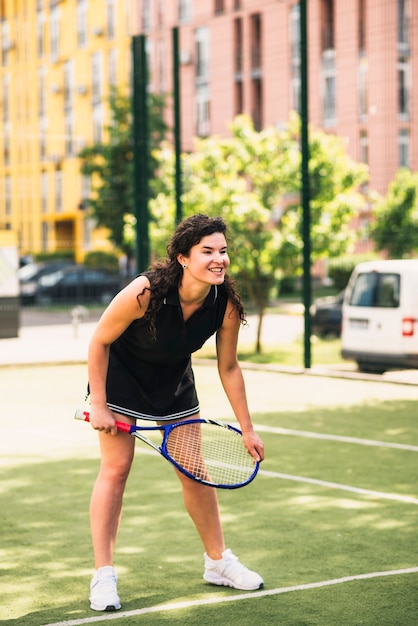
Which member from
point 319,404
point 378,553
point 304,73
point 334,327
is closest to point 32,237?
point 334,327

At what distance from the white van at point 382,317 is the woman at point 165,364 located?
10471mm

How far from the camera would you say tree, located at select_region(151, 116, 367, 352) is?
19391mm

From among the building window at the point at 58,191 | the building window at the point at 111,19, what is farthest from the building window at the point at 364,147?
the building window at the point at 58,191

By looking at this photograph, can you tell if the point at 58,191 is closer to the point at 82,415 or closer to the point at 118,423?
the point at 82,415

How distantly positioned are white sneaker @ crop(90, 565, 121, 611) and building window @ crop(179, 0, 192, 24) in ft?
150

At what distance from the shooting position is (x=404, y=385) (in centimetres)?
1482

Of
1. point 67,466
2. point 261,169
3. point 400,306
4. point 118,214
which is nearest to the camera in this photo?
point 67,466

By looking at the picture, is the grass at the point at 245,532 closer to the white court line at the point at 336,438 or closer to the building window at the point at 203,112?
the white court line at the point at 336,438

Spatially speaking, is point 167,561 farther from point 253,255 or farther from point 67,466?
point 253,255

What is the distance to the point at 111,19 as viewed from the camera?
53.1m

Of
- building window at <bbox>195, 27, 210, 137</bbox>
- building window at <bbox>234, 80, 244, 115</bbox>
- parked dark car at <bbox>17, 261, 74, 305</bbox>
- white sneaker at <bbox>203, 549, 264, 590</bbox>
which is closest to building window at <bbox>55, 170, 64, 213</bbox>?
parked dark car at <bbox>17, 261, 74, 305</bbox>

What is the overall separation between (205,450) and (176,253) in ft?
3.29

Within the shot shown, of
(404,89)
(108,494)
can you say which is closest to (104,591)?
(108,494)

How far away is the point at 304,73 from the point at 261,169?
4282 mm
